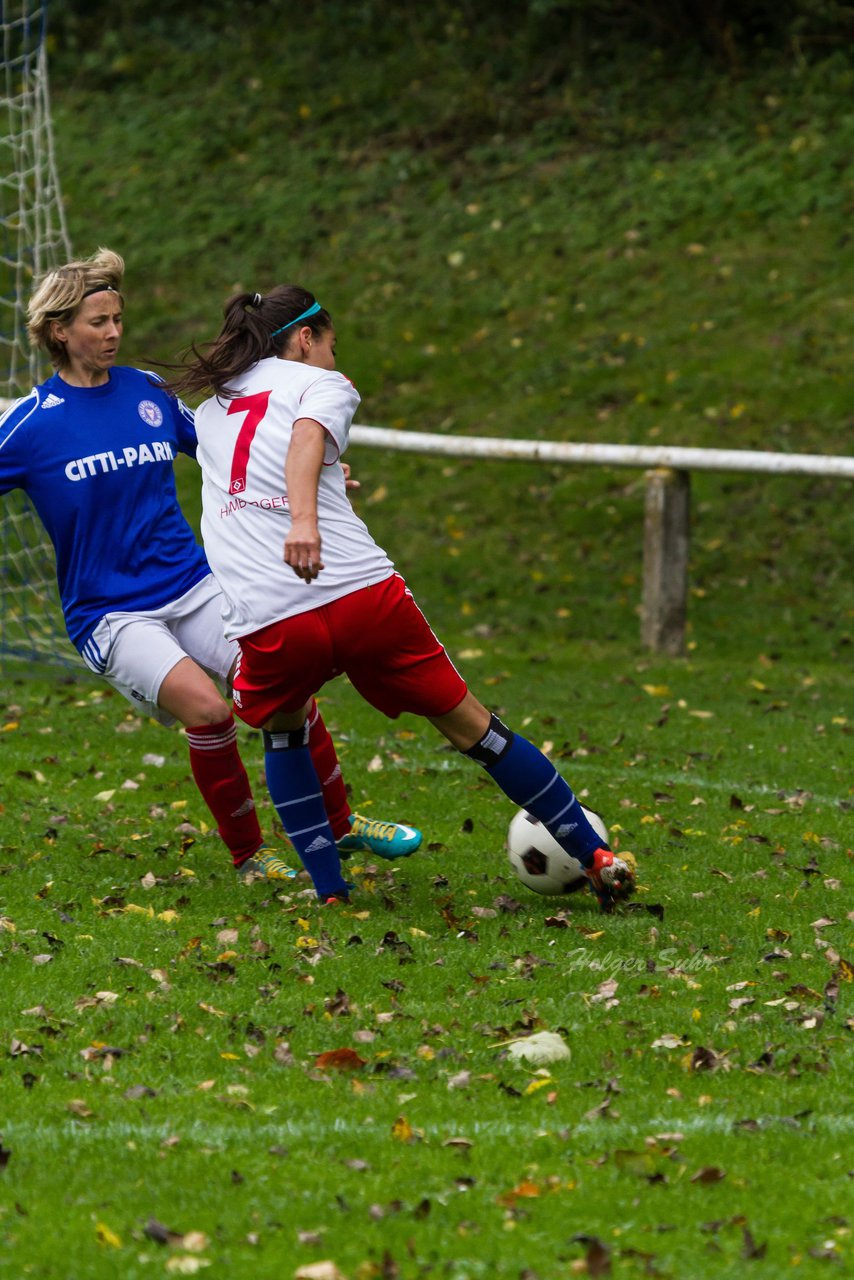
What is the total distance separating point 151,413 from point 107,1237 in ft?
11.2

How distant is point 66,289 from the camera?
6.02m

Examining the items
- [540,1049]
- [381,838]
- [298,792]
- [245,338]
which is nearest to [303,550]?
[245,338]

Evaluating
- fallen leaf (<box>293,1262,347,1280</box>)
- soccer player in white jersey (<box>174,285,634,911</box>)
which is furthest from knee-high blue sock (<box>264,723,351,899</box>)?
fallen leaf (<box>293,1262,347,1280</box>)

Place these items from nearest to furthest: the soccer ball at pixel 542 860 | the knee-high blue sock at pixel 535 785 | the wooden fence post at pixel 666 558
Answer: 1. the knee-high blue sock at pixel 535 785
2. the soccer ball at pixel 542 860
3. the wooden fence post at pixel 666 558

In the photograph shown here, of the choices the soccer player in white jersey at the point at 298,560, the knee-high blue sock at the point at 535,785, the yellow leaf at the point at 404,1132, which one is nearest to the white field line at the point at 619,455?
the knee-high blue sock at the point at 535,785

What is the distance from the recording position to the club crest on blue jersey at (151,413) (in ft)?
20.4

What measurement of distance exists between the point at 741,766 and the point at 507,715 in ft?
4.67

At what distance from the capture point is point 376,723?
916 centimetres

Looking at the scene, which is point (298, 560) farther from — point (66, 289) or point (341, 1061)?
point (66, 289)

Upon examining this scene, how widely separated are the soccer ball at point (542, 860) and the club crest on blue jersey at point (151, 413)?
1.89 m

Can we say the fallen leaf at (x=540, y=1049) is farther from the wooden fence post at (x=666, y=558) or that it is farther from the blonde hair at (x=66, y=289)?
the wooden fence post at (x=666, y=558)

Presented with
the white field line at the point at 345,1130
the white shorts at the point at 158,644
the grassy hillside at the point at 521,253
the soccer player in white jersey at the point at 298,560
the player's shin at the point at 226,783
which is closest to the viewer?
the white field line at the point at 345,1130

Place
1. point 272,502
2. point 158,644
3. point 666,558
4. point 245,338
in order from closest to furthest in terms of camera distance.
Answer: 1. point 272,502
2. point 245,338
3. point 158,644
4. point 666,558

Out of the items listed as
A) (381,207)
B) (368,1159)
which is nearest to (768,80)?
(381,207)
